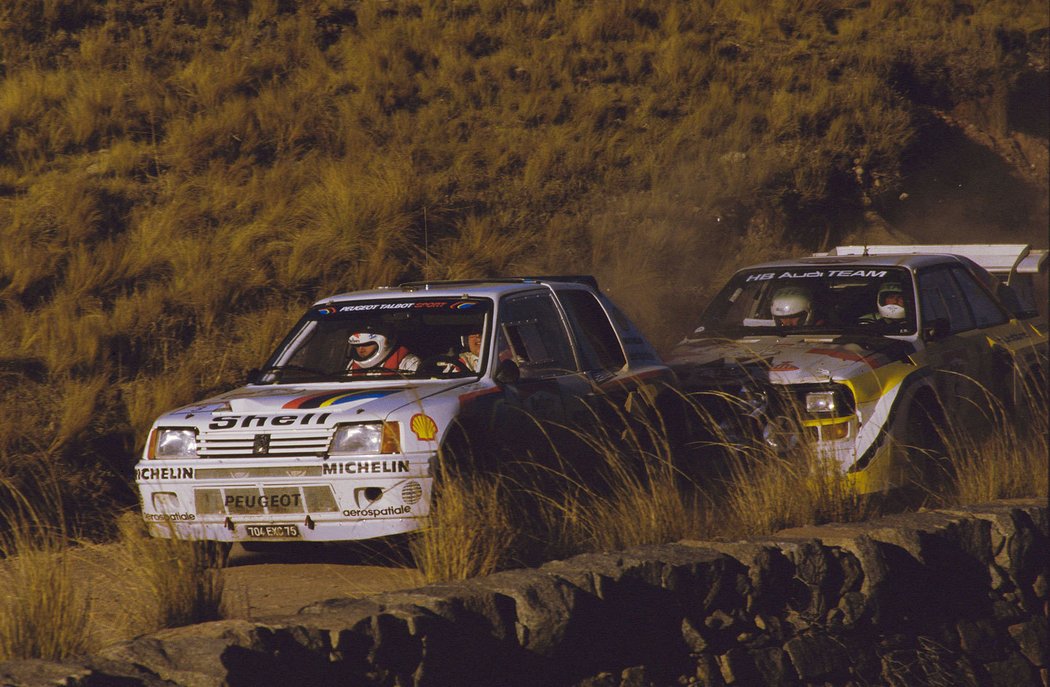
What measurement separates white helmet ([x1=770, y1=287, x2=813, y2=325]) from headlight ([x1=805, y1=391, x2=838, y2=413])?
5.56 ft

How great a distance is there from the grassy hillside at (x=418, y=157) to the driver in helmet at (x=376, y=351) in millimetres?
2226

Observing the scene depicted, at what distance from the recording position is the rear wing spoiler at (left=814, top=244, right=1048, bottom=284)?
42.2ft

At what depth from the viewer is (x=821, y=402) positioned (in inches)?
360

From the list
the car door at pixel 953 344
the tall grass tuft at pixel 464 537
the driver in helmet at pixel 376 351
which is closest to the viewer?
the tall grass tuft at pixel 464 537

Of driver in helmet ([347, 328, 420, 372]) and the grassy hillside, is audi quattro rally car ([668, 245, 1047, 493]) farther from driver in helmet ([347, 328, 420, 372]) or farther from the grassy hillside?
the grassy hillside

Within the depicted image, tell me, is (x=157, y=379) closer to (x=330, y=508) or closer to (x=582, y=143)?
(x=330, y=508)

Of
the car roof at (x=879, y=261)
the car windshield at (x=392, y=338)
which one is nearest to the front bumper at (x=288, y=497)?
the car windshield at (x=392, y=338)

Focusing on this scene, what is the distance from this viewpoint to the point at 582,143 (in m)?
19.1

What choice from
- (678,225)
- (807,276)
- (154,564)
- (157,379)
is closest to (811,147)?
(678,225)

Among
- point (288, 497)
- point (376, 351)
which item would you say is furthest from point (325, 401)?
point (376, 351)

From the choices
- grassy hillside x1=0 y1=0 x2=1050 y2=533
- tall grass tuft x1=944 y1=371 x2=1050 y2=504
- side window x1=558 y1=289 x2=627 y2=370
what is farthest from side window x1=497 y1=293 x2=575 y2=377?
grassy hillside x1=0 y1=0 x2=1050 y2=533

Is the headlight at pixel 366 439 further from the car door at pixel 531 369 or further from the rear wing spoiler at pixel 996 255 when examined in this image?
the rear wing spoiler at pixel 996 255

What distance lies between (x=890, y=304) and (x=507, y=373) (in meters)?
4.06

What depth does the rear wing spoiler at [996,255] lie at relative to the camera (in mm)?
12867
